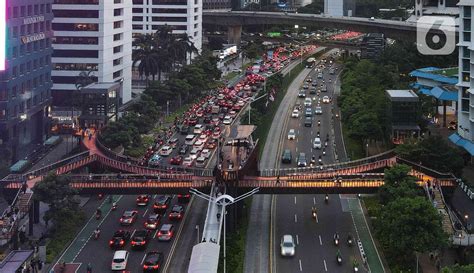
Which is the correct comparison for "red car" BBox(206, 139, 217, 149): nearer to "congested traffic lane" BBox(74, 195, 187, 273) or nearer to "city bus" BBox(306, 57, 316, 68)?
"congested traffic lane" BBox(74, 195, 187, 273)

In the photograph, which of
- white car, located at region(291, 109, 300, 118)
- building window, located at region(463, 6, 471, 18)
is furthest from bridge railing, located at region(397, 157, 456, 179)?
white car, located at region(291, 109, 300, 118)

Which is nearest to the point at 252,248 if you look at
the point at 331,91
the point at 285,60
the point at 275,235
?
the point at 275,235

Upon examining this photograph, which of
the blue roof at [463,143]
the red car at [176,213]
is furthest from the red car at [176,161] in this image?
the blue roof at [463,143]

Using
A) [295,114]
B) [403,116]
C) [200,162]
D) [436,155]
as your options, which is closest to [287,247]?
[436,155]

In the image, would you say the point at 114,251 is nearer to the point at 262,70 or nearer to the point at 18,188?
the point at 18,188

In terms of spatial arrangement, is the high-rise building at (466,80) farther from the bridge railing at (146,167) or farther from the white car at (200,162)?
the bridge railing at (146,167)

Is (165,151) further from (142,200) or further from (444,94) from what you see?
(444,94)
